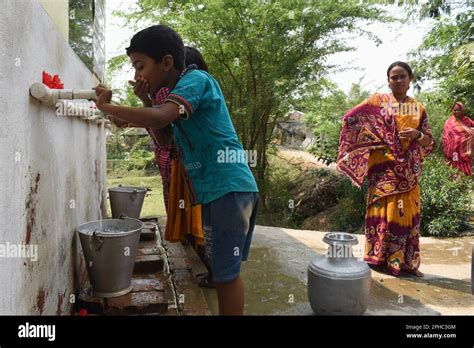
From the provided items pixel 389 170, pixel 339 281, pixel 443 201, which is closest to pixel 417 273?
pixel 389 170

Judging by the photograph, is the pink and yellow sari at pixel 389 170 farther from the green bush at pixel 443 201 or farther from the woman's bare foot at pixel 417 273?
the green bush at pixel 443 201

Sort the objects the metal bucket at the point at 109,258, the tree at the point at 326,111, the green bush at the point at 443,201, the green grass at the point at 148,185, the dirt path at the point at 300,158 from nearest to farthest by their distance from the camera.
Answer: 1. the metal bucket at the point at 109,258
2. the green bush at the point at 443,201
3. the tree at the point at 326,111
4. the green grass at the point at 148,185
5. the dirt path at the point at 300,158

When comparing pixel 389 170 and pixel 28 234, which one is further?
pixel 389 170

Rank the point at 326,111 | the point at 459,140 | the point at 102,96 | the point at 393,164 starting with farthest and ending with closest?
the point at 326,111, the point at 459,140, the point at 393,164, the point at 102,96

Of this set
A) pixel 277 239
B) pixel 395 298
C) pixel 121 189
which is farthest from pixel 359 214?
pixel 121 189

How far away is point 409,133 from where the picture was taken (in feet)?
11.4

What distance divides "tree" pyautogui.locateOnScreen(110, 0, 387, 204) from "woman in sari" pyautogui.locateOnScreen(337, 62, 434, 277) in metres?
3.48

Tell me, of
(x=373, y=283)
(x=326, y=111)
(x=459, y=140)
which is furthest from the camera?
(x=326, y=111)

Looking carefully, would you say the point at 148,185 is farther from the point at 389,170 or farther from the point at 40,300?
the point at 40,300

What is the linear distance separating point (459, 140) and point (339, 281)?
2878 millimetres

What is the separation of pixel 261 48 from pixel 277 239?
159 inches

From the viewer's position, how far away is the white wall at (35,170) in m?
1.36

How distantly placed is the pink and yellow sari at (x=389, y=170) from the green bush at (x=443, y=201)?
2605 mm

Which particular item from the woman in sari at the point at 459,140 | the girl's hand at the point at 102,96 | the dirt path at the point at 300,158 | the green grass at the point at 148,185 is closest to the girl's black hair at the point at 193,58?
the girl's hand at the point at 102,96
